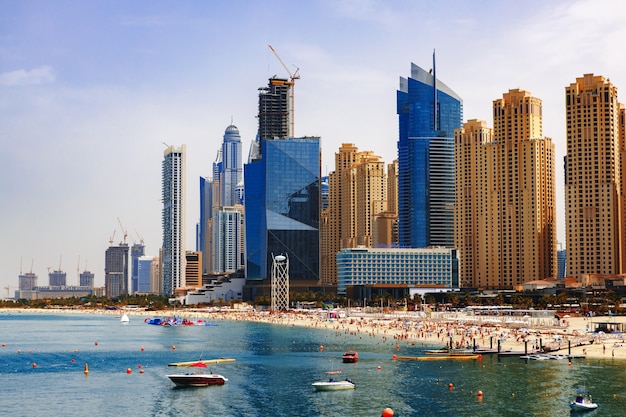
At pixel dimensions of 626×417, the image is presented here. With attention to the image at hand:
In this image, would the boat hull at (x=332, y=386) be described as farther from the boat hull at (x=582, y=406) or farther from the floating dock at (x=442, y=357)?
the floating dock at (x=442, y=357)

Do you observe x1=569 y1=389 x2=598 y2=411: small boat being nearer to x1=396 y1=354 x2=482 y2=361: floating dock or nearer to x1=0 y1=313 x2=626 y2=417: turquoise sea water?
Answer: x1=0 y1=313 x2=626 y2=417: turquoise sea water

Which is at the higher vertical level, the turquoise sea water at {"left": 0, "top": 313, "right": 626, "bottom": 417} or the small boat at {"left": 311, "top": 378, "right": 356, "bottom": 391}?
the small boat at {"left": 311, "top": 378, "right": 356, "bottom": 391}

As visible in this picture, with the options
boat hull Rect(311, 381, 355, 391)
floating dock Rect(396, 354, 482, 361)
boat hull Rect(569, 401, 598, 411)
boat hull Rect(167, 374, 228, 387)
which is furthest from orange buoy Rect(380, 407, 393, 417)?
floating dock Rect(396, 354, 482, 361)

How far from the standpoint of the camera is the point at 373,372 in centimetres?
12394

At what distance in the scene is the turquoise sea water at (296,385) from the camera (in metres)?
95.8

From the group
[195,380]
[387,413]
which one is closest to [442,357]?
[195,380]

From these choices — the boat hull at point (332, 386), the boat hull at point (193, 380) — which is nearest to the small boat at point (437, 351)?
the boat hull at point (332, 386)

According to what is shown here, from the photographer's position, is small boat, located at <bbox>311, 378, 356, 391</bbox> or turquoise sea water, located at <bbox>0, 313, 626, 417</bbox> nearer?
turquoise sea water, located at <bbox>0, 313, 626, 417</bbox>

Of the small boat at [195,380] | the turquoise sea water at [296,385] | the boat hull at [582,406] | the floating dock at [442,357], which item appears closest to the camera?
the boat hull at [582,406]

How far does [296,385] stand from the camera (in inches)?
4414

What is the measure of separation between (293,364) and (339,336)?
62.6 metres

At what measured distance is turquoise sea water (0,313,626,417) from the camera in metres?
95.8

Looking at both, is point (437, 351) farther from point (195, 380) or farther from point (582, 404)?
point (582, 404)

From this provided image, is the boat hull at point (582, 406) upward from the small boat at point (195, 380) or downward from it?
downward
